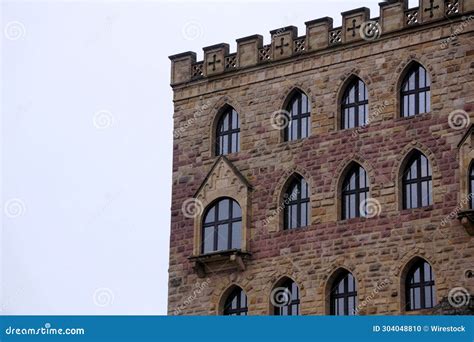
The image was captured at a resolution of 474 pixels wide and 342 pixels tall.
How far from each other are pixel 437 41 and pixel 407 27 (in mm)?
1104

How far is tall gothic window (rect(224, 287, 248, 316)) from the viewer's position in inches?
2117

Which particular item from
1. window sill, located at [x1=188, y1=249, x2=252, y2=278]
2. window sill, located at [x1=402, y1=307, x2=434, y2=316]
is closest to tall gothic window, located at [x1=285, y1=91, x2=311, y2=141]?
window sill, located at [x1=188, y1=249, x2=252, y2=278]

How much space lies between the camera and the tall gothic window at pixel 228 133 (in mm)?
55469

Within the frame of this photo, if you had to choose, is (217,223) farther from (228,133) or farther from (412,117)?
(412,117)

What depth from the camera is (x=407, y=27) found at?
52.2m

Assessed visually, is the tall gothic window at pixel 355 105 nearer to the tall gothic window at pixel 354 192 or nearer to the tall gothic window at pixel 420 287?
the tall gothic window at pixel 354 192

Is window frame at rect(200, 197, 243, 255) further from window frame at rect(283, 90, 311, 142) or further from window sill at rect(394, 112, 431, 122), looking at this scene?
window sill at rect(394, 112, 431, 122)

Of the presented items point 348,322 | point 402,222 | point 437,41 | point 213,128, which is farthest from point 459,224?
point 348,322

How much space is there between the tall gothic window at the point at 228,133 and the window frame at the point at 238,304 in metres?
4.18

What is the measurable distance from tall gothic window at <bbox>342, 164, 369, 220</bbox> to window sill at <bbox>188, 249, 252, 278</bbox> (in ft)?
10.7

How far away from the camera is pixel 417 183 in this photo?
51.1m

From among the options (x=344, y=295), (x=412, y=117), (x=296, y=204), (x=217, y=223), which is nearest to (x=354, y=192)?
(x=296, y=204)

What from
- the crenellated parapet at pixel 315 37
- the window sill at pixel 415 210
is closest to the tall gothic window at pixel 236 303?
the window sill at pixel 415 210

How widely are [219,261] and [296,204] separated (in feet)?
9.10
